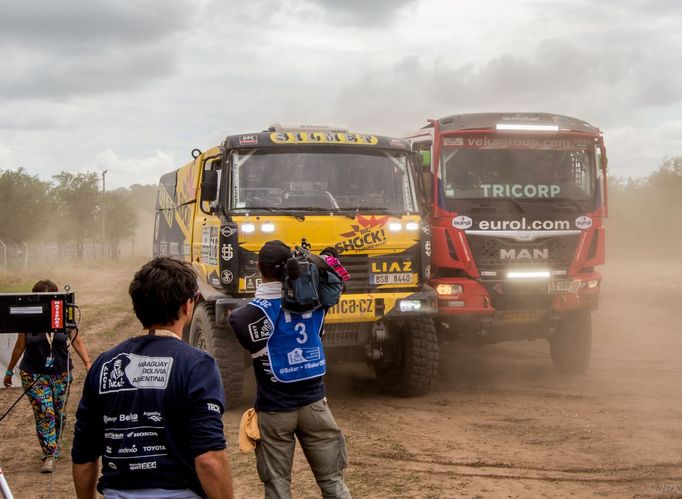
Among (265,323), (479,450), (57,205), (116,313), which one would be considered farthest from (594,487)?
(57,205)

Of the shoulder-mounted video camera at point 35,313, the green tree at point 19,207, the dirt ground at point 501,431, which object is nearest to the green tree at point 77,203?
the green tree at point 19,207

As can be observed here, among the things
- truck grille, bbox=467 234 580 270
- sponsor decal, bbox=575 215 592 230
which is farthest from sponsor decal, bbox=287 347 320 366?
sponsor decal, bbox=575 215 592 230

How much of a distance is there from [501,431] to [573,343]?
329 centimetres

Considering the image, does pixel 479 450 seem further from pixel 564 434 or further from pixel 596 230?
pixel 596 230

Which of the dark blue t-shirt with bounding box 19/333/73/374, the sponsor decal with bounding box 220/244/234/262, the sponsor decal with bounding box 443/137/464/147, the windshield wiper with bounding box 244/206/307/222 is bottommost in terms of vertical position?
the dark blue t-shirt with bounding box 19/333/73/374

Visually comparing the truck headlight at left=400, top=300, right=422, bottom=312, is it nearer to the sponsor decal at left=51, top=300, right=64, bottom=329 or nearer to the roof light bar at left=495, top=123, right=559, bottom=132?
the roof light bar at left=495, top=123, right=559, bottom=132

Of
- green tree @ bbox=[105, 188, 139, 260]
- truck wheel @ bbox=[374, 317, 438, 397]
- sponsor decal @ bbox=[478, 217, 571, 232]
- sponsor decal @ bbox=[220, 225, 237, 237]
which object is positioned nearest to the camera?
sponsor decal @ bbox=[220, 225, 237, 237]

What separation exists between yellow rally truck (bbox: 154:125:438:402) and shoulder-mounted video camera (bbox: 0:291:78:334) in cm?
389

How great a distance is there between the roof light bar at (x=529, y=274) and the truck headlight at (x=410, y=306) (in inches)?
65.0

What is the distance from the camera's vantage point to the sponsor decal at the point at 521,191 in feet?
33.5

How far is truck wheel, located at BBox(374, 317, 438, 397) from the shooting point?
9.39m

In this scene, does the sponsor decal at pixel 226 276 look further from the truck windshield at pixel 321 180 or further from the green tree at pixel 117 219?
the green tree at pixel 117 219

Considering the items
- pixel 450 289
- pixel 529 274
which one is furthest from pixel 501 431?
pixel 529 274

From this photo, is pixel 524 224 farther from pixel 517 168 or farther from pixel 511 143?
pixel 511 143
